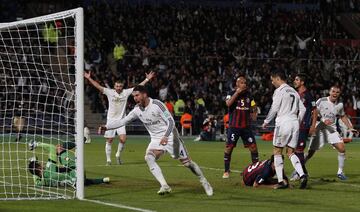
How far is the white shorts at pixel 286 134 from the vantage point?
1678cm

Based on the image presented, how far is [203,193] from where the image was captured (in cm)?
1595

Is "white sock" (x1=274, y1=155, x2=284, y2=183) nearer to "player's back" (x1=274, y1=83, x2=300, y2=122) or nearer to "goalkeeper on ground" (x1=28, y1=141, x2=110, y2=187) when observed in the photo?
"player's back" (x1=274, y1=83, x2=300, y2=122)

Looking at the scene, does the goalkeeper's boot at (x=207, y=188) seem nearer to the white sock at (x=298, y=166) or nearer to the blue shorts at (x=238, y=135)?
the white sock at (x=298, y=166)

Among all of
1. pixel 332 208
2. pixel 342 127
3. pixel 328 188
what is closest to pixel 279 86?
pixel 328 188

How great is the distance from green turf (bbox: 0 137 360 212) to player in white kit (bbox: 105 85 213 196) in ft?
1.23

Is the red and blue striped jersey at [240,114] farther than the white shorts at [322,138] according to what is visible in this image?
Yes

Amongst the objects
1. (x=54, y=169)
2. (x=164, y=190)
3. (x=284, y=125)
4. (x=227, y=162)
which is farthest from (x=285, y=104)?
(x=54, y=169)

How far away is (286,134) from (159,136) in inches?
Result: 100

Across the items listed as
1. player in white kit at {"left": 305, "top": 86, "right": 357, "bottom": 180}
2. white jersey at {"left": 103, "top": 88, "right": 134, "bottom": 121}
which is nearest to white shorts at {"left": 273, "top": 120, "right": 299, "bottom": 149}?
player in white kit at {"left": 305, "top": 86, "right": 357, "bottom": 180}

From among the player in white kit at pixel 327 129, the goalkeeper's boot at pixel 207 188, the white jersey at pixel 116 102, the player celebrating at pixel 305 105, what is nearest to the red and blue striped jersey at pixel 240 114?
the player in white kit at pixel 327 129

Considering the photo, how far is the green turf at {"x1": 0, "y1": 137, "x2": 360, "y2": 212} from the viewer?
13.9 meters

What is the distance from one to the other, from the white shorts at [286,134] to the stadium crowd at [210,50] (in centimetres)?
2575

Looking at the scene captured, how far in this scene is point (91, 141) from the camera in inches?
1459

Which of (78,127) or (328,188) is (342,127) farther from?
(78,127)
